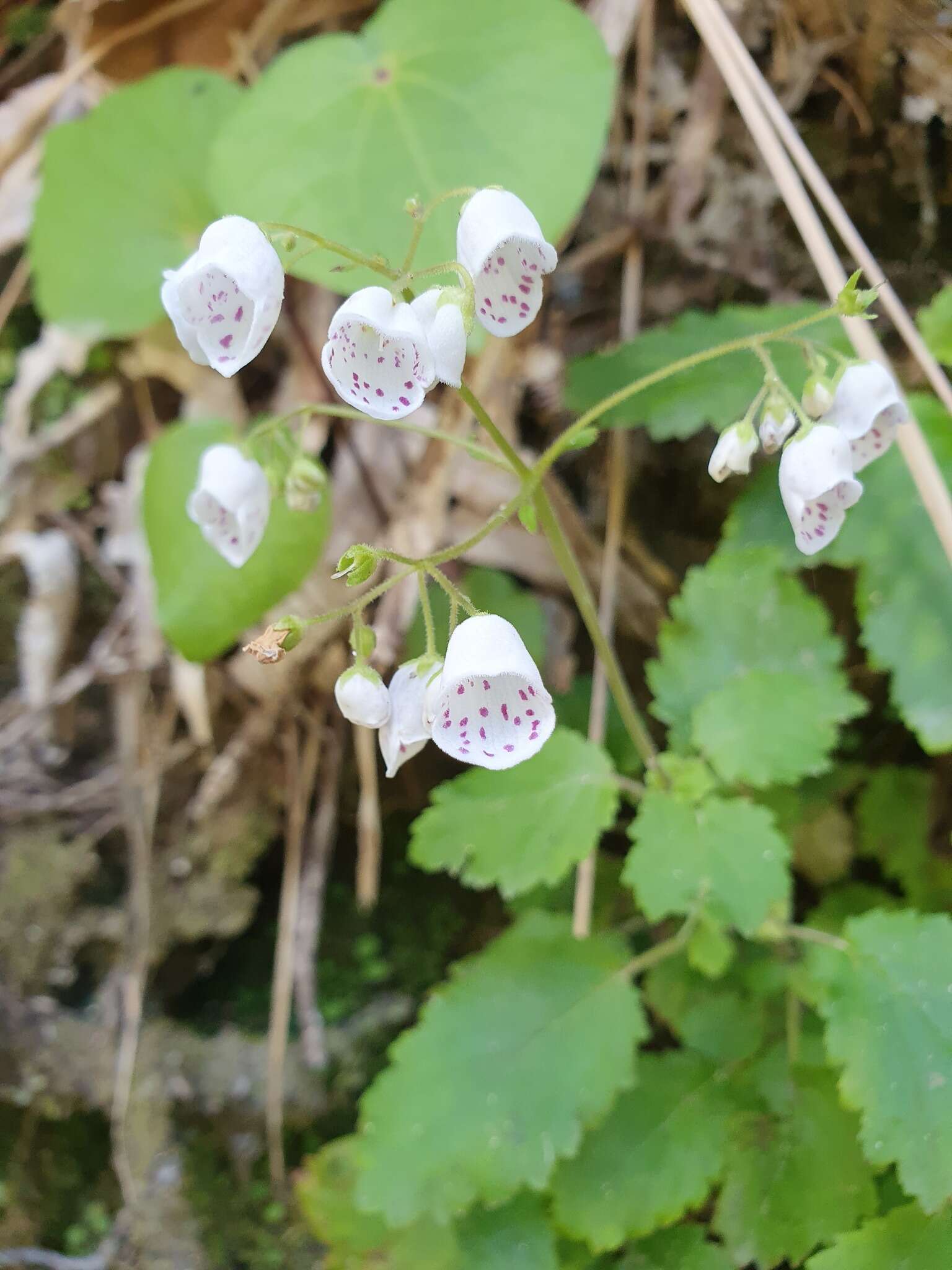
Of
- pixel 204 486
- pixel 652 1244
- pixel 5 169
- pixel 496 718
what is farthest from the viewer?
pixel 5 169

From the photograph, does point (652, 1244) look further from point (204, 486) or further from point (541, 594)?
point (204, 486)

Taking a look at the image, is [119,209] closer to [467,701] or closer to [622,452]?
[622,452]

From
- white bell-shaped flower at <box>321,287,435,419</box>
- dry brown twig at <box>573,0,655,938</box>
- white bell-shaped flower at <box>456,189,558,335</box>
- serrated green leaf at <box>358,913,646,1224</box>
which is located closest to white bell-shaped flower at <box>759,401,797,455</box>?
white bell-shaped flower at <box>456,189,558,335</box>

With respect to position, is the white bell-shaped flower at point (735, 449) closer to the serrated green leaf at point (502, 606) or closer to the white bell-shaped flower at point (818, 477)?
the white bell-shaped flower at point (818, 477)

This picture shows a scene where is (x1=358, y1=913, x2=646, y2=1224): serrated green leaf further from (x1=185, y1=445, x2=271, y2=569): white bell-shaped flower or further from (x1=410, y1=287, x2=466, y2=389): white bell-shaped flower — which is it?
(x1=410, y1=287, x2=466, y2=389): white bell-shaped flower

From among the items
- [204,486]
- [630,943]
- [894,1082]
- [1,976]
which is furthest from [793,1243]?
[1,976]
